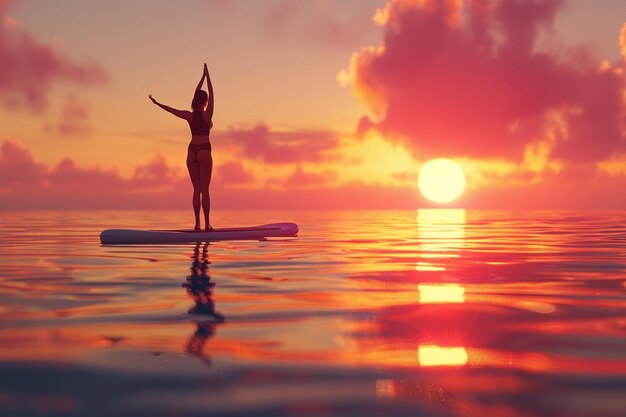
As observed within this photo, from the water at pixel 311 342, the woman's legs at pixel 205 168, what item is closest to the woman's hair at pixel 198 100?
the woman's legs at pixel 205 168

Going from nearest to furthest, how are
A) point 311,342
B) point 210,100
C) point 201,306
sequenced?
point 311,342 < point 201,306 < point 210,100

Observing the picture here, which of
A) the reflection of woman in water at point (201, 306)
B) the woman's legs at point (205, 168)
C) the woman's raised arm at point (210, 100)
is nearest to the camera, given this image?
the reflection of woman in water at point (201, 306)

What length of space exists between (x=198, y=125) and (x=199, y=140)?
37cm

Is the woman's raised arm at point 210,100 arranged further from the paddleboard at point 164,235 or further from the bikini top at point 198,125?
the paddleboard at point 164,235

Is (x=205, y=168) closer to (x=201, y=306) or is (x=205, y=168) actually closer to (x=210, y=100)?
(x=210, y=100)

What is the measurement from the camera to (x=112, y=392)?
3.63 metres

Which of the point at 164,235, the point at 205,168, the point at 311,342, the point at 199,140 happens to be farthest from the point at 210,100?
the point at 311,342

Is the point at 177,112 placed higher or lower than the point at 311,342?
higher

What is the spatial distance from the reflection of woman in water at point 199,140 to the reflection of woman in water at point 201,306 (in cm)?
453

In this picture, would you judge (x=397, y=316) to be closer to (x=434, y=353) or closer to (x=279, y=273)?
(x=434, y=353)

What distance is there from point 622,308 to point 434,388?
386cm

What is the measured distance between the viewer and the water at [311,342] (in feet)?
11.5

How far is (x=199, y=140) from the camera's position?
15.1m

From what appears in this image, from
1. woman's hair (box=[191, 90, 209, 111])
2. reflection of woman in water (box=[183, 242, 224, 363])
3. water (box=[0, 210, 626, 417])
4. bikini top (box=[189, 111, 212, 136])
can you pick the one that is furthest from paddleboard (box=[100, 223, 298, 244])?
water (box=[0, 210, 626, 417])
